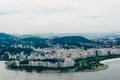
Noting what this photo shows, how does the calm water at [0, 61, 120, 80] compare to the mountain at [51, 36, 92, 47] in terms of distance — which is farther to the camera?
the mountain at [51, 36, 92, 47]

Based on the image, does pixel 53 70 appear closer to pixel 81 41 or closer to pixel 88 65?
pixel 88 65

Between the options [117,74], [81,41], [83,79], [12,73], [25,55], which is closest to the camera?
[83,79]

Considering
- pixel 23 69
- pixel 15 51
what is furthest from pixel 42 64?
pixel 15 51

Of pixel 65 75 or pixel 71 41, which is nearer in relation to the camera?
pixel 65 75

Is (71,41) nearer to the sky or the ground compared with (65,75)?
nearer to the sky

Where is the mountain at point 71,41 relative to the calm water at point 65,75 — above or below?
above

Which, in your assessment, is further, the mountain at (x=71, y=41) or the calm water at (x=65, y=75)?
the mountain at (x=71, y=41)

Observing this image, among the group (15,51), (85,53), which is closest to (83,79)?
(85,53)

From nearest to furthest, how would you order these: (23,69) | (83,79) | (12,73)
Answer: (83,79) < (12,73) < (23,69)

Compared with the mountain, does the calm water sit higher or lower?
lower

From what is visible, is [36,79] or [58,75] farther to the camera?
[58,75]
